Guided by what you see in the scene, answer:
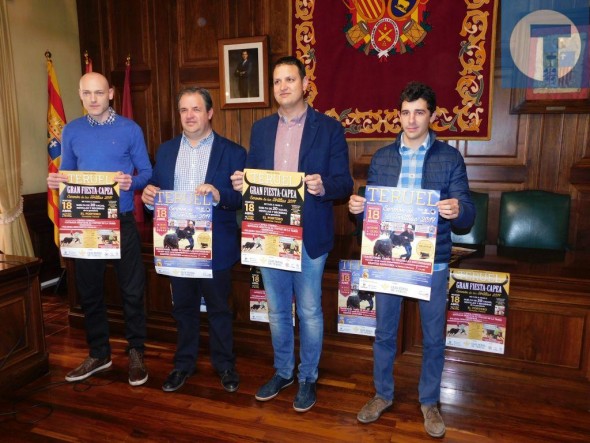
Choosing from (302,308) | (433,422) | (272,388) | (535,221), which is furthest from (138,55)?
(433,422)

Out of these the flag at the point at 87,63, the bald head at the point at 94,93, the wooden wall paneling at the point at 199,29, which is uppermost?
the wooden wall paneling at the point at 199,29

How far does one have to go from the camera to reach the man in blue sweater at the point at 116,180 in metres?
2.18

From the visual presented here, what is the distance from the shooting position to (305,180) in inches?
72.3

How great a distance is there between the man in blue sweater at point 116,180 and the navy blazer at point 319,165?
721 mm

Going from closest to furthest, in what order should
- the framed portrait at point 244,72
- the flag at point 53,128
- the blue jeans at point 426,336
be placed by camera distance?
1. the blue jeans at point 426,336
2. the framed portrait at point 244,72
3. the flag at point 53,128

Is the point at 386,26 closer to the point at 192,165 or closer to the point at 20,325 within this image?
the point at 192,165

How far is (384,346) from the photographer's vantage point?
197cm

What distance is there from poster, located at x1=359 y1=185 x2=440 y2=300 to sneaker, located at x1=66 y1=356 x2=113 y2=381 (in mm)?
1551

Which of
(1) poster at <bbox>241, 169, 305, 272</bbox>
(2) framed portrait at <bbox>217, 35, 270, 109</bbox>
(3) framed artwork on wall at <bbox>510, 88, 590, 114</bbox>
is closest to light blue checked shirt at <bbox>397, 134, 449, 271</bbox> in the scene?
(1) poster at <bbox>241, 169, 305, 272</bbox>

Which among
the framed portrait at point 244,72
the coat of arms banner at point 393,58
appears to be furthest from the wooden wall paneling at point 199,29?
the coat of arms banner at point 393,58

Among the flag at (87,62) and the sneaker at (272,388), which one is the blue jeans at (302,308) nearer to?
the sneaker at (272,388)

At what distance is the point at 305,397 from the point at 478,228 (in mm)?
1600

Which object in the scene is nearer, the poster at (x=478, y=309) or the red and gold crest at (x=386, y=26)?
the poster at (x=478, y=309)

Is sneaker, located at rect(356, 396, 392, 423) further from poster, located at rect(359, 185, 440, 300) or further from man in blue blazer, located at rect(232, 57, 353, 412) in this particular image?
poster, located at rect(359, 185, 440, 300)
